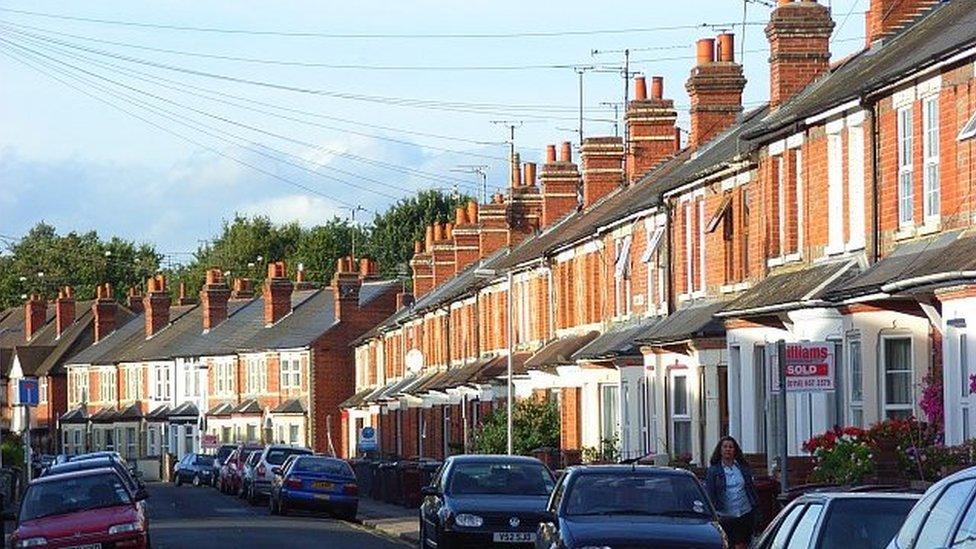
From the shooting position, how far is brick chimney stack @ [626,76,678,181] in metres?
58.5

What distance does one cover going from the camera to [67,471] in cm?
3419

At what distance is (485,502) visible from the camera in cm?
3102

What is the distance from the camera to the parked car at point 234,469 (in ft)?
236

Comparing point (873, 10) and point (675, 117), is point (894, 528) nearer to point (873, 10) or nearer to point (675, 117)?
point (873, 10)

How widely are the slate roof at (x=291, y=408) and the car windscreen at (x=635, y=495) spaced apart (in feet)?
268

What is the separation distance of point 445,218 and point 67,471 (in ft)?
337

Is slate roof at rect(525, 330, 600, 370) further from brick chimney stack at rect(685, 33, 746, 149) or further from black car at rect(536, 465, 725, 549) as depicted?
black car at rect(536, 465, 725, 549)

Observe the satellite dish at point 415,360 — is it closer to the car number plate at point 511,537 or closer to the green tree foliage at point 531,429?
the green tree foliage at point 531,429

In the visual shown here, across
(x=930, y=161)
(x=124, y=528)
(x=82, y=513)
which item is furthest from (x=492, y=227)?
(x=930, y=161)

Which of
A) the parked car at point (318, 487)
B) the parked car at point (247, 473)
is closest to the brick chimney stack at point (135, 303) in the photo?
the parked car at point (247, 473)

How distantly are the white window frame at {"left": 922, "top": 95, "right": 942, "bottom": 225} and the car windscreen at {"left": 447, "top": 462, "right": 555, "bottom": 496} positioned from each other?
677cm

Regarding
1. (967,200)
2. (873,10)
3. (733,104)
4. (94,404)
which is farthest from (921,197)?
(94,404)

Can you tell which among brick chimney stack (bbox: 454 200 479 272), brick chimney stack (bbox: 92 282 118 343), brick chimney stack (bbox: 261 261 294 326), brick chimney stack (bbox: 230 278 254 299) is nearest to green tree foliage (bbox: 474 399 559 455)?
brick chimney stack (bbox: 454 200 479 272)

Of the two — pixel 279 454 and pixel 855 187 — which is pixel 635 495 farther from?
pixel 279 454
